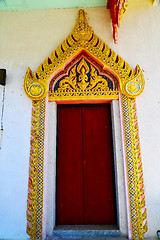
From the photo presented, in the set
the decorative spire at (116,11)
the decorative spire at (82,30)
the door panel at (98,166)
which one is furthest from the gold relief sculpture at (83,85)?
the decorative spire at (116,11)

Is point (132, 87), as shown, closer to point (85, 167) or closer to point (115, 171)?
point (115, 171)

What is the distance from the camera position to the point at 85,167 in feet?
10.4

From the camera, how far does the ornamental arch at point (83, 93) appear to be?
284 centimetres

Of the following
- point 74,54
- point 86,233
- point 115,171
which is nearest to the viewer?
point 86,233

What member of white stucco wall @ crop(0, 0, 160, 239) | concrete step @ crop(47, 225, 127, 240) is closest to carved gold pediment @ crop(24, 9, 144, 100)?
white stucco wall @ crop(0, 0, 160, 239)

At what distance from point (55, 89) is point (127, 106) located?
45.9 inches

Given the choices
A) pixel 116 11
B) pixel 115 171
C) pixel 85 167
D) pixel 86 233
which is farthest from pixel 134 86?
pixel 86 233

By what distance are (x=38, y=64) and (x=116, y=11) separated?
1471mm

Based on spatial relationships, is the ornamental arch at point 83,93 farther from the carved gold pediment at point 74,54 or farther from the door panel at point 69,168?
the door panel at point 69,168

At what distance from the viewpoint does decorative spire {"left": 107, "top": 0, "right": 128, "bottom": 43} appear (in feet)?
10.0

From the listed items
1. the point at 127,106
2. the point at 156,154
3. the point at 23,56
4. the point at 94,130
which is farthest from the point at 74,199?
the point at 23,56

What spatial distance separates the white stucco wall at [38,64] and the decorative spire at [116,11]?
179mm

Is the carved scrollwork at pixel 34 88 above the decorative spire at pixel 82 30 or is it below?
below

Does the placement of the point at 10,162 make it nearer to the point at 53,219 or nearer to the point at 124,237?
the point at 53,219
